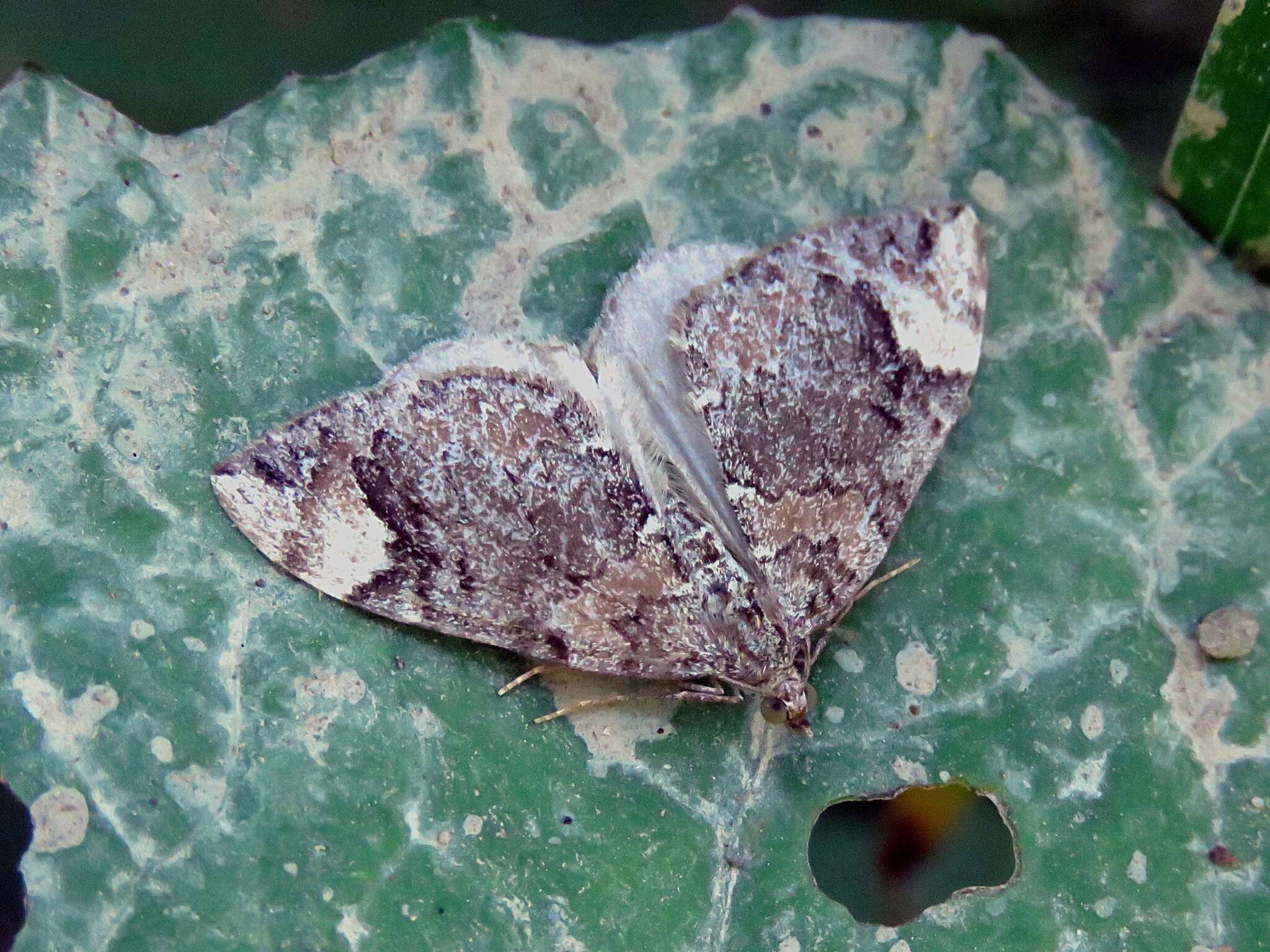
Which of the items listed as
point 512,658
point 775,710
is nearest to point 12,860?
point 512,658

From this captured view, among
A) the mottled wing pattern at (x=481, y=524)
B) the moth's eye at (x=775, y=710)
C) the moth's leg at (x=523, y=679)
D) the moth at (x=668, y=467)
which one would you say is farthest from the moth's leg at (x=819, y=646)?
the moth's leg at (x=523, y=679)

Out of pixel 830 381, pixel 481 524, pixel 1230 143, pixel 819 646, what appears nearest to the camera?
pixel 481 524

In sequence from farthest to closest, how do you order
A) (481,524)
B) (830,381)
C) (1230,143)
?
1. (1230,143)
2. (830,381)
3. (481,524)

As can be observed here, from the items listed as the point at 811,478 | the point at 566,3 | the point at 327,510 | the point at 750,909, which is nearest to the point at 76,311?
the point at 327,510

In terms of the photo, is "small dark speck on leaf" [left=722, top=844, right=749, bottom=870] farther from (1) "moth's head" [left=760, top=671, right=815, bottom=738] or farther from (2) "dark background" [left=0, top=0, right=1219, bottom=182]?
(2) "dark background" [left=0, top=0, right=1219, bottom=182]

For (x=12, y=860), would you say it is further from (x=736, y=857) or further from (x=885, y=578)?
(x=885, y=578)

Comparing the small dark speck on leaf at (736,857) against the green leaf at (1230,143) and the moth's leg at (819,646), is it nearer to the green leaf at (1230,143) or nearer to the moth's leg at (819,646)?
the moth's leg at (819,646)
